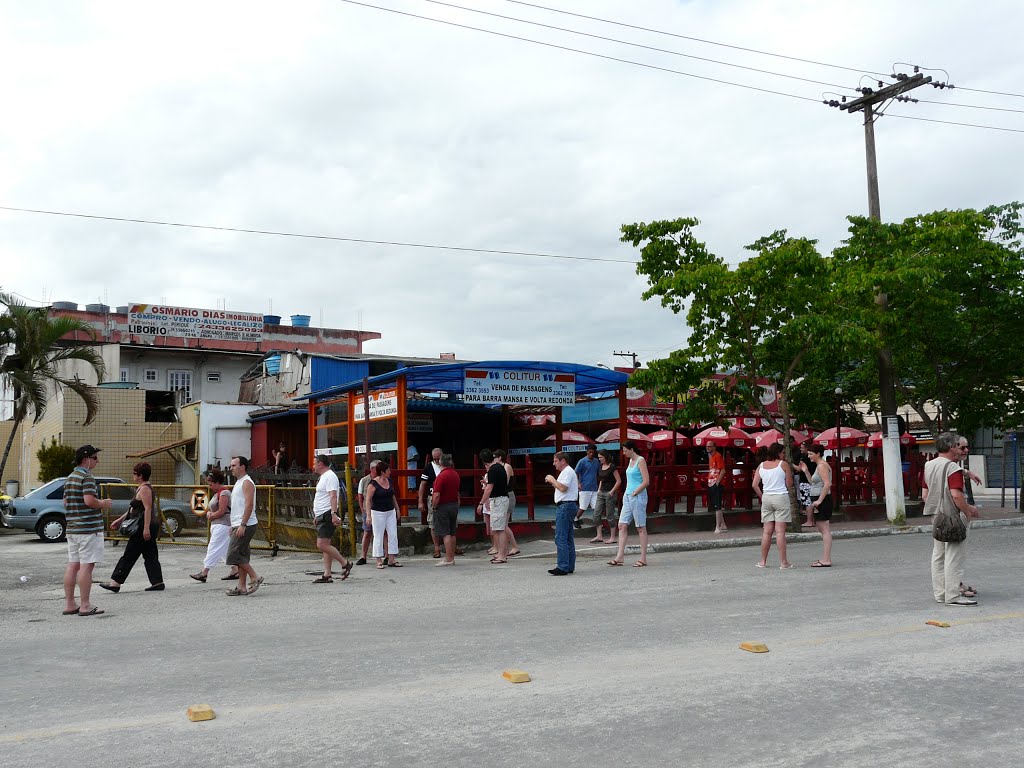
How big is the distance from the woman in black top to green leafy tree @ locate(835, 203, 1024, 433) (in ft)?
37.2

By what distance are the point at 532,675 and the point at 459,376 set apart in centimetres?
1236

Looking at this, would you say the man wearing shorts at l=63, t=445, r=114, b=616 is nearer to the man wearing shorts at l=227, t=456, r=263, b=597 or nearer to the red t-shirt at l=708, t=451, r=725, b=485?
the man wearing shorts at l=227, t=456, r=263, b=597

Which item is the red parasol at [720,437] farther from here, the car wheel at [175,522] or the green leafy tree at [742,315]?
the car wheel at [175,522]

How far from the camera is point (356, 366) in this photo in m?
29.5

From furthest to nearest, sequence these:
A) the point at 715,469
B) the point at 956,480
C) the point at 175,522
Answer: the point at 175,522 < the point at 715,469 < the point at 956,480

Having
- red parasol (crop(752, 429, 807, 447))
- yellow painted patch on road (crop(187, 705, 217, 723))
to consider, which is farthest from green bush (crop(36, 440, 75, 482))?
yellow painted patch on road (crop(187, 705, 217, 723))

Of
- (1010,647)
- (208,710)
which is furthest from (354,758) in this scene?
(1010,647)

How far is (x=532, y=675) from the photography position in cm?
672

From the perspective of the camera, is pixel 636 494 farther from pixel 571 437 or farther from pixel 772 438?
pixel 772 438

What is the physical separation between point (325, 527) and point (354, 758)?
8398mm

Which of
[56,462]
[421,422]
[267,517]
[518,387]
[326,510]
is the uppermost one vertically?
[518,387]

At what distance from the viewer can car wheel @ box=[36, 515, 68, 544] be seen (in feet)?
72.0

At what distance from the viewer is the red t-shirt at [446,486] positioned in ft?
49.2

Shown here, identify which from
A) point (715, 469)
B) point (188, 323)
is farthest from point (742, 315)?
point (188, 323)
